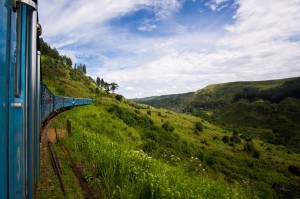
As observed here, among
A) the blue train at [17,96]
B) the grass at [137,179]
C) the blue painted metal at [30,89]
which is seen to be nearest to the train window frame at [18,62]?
the blue train at [17,96]

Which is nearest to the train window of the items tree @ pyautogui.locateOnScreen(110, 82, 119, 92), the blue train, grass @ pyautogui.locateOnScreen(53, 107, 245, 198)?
the blue train

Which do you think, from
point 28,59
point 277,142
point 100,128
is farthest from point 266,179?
point 277,142

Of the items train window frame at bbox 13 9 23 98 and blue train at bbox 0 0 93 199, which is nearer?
blue train at bbox 0 0 93 199

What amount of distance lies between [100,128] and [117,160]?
36.8 feet

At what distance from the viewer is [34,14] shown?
293 cm

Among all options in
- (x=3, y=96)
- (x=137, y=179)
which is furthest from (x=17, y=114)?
(x=137, y=179)

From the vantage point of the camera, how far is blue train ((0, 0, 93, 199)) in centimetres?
217

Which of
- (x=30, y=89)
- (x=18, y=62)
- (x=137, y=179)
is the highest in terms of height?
(x=18, y=62)

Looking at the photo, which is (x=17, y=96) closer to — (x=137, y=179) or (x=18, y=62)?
(x=18, y=62)

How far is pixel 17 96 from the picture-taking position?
250 centimetres

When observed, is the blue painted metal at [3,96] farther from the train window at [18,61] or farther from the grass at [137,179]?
the grass at [137,179]

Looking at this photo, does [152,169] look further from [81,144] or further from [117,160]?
[81,144]

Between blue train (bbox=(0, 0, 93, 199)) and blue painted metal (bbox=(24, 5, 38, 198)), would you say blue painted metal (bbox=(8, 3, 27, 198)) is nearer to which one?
blue train (bbox=(0, 0, 93, 199))

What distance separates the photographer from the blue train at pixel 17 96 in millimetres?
2172
